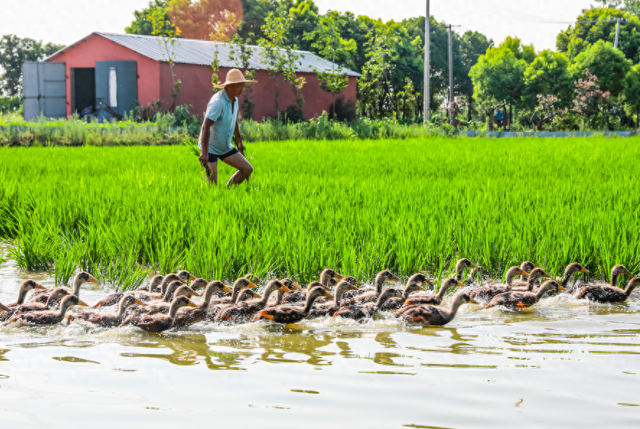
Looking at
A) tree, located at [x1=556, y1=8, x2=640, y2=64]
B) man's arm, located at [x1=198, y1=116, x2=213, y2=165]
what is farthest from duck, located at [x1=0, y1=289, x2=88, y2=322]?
tree, located at [x1=556, y1=8, x2=640, y2=64]

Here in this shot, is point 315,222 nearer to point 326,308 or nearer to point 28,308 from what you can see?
point 326,308

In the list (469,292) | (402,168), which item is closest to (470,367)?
(469,292)

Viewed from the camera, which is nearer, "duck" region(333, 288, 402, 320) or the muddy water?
the muddy water

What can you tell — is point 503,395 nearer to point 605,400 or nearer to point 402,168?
point 605,400

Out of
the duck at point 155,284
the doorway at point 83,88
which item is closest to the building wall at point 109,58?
the doorway at point 83,88

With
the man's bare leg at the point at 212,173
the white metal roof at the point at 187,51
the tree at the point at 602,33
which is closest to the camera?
the man's bare leg at the point at 212,173

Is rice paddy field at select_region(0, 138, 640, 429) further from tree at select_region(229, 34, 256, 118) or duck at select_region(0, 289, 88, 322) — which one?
tree at select_region(229, 34, 256, 118)

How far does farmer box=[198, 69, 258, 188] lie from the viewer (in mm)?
7852

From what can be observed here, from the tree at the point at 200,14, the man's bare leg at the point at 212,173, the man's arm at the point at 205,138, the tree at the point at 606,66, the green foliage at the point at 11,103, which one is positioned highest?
the tree at the point at 200,14

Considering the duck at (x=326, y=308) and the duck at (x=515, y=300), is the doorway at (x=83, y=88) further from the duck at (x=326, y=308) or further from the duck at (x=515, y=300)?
the duck at (x=515, y=300)

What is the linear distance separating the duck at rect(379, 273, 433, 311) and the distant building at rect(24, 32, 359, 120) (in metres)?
21.3

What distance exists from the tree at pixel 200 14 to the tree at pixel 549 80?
21.8 metres

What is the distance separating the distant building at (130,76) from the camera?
24922 mm

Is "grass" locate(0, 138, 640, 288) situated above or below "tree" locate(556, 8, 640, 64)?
below
